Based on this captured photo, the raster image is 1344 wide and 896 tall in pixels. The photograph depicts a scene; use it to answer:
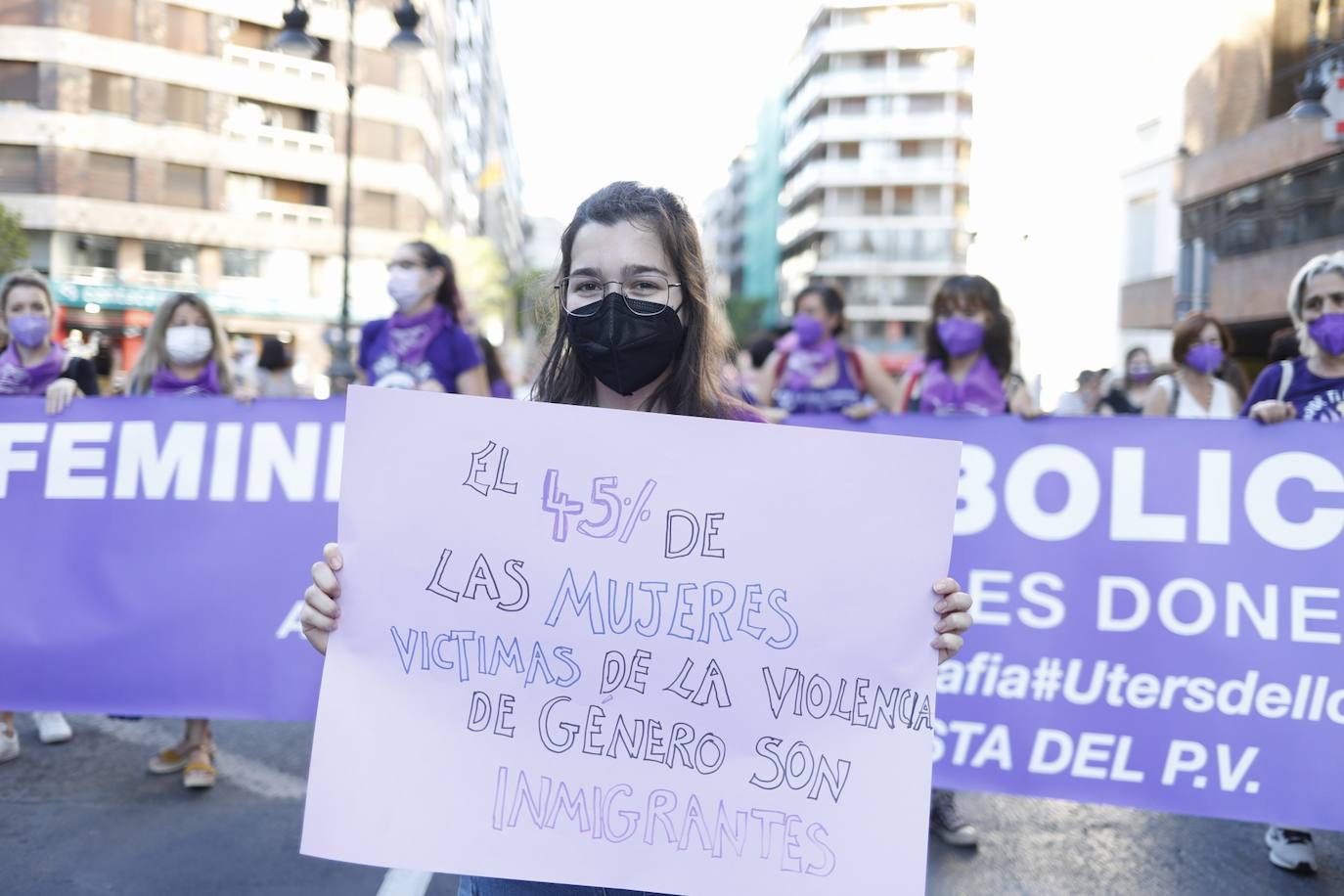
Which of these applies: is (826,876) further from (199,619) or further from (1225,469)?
(199,619)

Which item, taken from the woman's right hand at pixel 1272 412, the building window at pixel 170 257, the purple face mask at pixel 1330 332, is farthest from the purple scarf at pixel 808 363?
the building window at pixel 170 257

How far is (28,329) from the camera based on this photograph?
489cm

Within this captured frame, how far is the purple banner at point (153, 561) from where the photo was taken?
4.30 meters

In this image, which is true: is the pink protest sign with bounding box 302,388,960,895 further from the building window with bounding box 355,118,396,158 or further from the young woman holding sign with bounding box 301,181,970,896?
the building window with bounding box 355,118,396,158

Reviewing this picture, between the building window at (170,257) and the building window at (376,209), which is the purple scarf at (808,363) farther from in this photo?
the building window at (376,209)

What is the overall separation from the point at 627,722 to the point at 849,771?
1.26ft

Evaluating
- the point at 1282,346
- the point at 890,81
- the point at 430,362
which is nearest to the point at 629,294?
the point at 430,362

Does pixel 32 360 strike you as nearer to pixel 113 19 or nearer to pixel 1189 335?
pixel 1189 335

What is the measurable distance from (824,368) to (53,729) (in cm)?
412

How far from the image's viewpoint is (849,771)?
1952 millimetres

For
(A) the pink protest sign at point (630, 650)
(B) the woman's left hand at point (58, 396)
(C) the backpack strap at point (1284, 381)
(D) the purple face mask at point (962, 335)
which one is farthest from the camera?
(D) the purple face mask at point (962, 335)

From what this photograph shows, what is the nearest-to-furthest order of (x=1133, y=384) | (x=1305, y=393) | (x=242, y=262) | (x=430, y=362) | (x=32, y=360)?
(x=1305, y=393), (x=32, y=360), (x=430, y=362), (x=1133, y=384), (x=242, y=262)

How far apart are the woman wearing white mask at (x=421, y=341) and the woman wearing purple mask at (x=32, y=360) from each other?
127cm

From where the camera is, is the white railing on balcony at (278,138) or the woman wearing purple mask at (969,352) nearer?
the woman wearing purple mask at (969,352)
